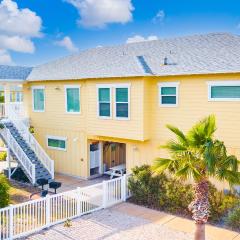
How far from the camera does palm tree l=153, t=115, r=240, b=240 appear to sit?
9609 millimetres

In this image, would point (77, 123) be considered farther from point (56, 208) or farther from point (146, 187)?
point (56, 208)

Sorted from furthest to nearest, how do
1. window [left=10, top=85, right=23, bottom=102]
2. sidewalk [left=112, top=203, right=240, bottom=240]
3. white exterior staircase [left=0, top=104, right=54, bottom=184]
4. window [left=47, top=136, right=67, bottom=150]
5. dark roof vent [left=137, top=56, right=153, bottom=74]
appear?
window [left=10, top=85, right=23, bottom=102] → window [left=47, top=136, right=67, bottom=150] → white exterior staircase [left=0, top=104, right=54, bottom=184] → dark roof vent [left=137, top=56, right=153, bottom=74] → sidewalk [left=112, top=203, right=240, bottom=240]

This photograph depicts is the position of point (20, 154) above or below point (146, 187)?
above

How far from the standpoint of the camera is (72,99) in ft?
67.3

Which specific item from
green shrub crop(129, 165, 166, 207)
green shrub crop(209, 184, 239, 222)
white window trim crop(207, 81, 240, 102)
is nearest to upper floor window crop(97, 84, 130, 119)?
green shrub crop(129, 165, 166, 207)

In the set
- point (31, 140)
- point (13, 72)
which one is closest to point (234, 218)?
point (31, 140)

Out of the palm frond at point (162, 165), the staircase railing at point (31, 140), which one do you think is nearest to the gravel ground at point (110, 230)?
the palm frond at point (162, 165)

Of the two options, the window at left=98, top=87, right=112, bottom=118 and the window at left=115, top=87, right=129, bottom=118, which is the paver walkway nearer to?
the window at left=115, top=87, right=129, bottom=118

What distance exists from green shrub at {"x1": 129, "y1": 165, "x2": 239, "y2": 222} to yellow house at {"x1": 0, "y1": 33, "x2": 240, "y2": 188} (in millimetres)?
1886

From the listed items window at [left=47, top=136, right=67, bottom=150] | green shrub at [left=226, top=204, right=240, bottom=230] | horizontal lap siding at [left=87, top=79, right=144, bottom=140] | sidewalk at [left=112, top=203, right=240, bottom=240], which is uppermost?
horizontal lap siding at [left=87, top=79, right=144, bottom=140]

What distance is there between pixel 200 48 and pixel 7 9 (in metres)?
13.1

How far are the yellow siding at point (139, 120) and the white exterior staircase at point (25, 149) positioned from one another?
1832mm

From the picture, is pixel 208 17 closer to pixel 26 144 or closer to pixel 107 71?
pixel 107 71

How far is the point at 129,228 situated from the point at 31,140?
34.7 ft
